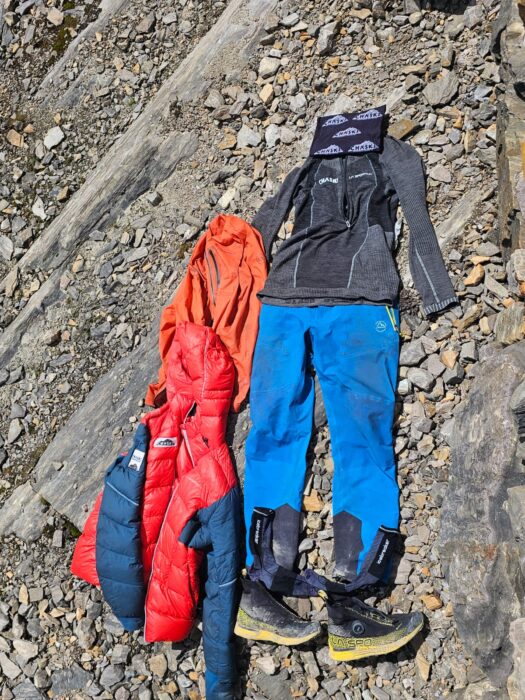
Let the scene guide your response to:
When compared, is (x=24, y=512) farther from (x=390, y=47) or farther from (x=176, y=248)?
(x=390, y=47)

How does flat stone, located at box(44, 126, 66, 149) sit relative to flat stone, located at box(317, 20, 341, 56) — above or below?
above

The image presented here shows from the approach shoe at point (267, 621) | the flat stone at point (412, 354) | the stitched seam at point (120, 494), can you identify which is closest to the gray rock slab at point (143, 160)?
the stitched seam at point (120, 494)

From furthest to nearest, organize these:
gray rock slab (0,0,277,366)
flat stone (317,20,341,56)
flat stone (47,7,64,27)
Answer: flat stone (47,7,64,27) < gray rock slab (0,0,277,366) < flat stone (317,20,341,56)

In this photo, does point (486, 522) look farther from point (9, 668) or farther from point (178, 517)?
point (9, 668)

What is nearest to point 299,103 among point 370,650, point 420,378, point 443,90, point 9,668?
point 443,90

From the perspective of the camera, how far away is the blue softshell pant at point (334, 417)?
16.8ft

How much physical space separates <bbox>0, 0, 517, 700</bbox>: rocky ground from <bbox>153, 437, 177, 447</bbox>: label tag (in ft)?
1.94

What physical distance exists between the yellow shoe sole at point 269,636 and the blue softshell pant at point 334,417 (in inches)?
19.4

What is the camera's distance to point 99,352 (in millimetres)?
6605

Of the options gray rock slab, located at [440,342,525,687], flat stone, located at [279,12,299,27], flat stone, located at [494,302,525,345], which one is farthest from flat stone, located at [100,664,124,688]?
flat stone, located at [279,12,299,27]

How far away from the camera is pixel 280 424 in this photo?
18.1 ft

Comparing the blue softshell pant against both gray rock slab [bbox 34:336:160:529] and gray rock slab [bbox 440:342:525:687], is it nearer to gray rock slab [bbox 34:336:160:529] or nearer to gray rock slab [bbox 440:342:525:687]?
gray rock slab [bbox 440:342:525:687]

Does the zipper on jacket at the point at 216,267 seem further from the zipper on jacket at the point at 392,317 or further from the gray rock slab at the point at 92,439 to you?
the zipper on jacket at the point at 392,317

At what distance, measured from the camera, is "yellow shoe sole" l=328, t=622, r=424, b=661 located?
458 cm
